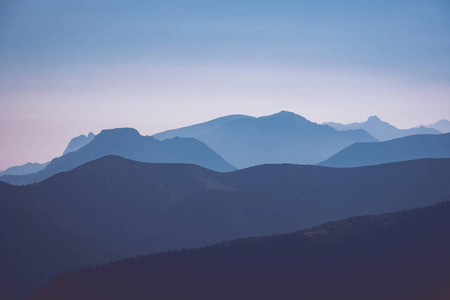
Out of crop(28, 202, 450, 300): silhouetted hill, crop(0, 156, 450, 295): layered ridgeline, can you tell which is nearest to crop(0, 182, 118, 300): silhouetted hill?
crop(0, 156, 450, 295): layered ridgeline

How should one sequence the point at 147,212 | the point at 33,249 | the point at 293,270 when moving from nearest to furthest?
the point at 293,270, the point at 33,249, the point at 147,212

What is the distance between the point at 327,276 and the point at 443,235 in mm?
30490

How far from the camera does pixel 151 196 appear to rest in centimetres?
19338

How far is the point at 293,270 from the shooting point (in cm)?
9956

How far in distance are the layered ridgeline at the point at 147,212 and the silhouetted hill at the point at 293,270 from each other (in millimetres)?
40790

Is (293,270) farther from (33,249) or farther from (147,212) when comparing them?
(147,212)

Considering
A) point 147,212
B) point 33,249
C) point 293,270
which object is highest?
point 147,212

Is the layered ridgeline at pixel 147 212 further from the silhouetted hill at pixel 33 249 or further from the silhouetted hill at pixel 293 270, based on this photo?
the silhouetted hill at pixel 293 270

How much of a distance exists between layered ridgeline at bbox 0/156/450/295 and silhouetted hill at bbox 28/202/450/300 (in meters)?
40.8

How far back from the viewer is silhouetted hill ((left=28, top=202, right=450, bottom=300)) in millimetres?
92000

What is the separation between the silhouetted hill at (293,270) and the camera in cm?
9200

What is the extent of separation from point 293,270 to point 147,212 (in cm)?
9315

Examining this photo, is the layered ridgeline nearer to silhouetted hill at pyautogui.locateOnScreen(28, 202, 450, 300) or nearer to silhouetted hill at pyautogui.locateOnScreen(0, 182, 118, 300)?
silhouetted hill at pyautogui.locateOnScreen(0, 182, 118, 300)

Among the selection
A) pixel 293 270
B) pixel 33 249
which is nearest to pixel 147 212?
pixel 33 249
